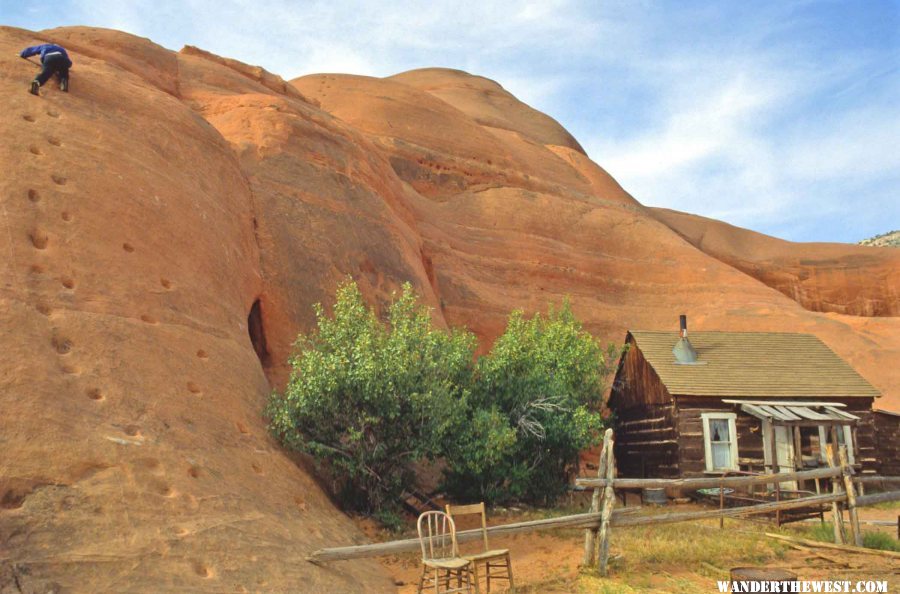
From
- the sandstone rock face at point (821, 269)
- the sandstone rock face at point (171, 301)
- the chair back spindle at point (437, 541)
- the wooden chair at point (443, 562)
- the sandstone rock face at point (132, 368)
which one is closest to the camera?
the sandstone rock face at point (132, 368)

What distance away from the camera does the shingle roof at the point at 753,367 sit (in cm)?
1845

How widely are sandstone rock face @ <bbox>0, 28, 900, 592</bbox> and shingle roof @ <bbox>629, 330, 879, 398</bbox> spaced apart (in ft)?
21.9

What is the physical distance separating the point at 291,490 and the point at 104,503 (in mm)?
2823

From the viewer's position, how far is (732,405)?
18.2m

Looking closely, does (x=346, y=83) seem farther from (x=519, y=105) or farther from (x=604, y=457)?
(x=604, y=457)

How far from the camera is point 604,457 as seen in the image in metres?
10.3

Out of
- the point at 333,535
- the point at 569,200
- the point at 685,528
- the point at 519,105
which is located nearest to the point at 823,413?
the point at 685,528

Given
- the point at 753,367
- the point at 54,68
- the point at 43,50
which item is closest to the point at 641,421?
the point at 753,367

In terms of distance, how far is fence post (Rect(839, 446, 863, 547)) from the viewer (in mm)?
11414

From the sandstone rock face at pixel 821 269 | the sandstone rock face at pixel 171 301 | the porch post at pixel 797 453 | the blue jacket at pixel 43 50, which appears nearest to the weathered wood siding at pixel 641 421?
the porch post at pixel 797 453

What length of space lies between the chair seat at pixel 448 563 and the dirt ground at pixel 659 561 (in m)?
1.40

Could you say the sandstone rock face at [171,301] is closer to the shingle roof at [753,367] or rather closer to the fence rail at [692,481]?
the fence rail at [692,481]

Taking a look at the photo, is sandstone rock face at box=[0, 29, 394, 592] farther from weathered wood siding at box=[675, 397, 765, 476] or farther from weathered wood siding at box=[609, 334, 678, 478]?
weathered wood siding at box=[675, 397, 765, 476]

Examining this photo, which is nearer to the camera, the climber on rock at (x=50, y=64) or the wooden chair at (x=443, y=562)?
the wooden chair at (x=443, y=562)
